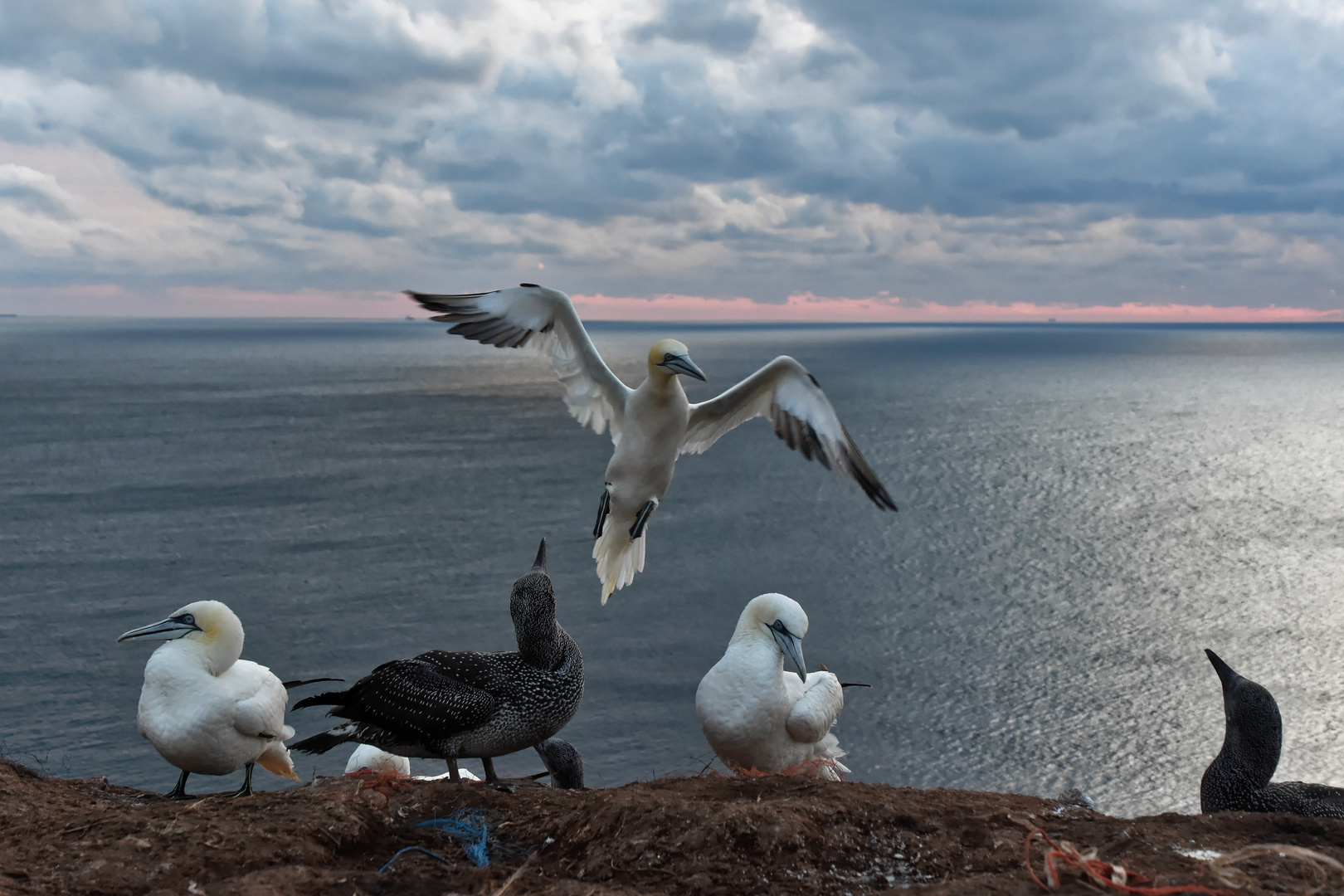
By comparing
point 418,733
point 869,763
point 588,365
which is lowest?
point 869,763

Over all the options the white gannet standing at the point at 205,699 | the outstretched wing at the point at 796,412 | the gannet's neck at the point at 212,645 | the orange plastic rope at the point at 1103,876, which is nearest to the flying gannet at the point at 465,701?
the white gannet standing at the point at 205,699

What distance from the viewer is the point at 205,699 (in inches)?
293

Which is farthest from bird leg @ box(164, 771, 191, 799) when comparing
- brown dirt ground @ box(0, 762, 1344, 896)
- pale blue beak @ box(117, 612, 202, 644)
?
brown dirt ground @ box(0, 762, 1344, 896)

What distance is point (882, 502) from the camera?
1005 centimetres

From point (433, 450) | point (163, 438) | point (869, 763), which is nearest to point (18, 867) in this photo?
point (869, 763)

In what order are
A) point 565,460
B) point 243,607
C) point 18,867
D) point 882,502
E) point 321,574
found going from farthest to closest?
point 565,460
point 321,574
point 243,607
point 882,502
point 18,867

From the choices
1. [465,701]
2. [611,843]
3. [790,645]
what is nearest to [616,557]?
[790,645]

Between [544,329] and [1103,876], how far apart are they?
7995 mm

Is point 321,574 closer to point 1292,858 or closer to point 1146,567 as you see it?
point 1146,567

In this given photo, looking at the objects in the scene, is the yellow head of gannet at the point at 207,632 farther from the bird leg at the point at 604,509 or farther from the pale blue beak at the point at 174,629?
the bird leg at the point at 604,509

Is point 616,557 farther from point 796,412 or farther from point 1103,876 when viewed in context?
point 1103,876

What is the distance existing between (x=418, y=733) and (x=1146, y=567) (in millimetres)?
38485

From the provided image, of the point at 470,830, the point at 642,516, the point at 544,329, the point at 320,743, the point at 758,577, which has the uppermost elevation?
the point at 544,329

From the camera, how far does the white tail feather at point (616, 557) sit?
37.5ft
